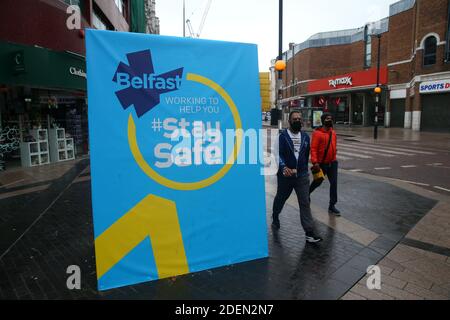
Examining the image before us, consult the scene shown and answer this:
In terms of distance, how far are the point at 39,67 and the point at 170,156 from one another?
364 inches

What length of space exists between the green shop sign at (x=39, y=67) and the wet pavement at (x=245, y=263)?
444cm

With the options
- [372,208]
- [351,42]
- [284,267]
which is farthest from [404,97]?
[284,267]

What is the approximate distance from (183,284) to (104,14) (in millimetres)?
18893

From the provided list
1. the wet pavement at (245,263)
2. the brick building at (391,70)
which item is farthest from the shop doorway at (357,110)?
the wet pavement at (245,263)

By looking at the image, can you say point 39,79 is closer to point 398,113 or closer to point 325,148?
point 325,148

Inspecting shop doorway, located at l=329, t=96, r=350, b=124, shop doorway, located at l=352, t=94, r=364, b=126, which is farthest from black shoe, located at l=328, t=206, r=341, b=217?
shop doorway, located at l=329, t=96, r=350, b=124

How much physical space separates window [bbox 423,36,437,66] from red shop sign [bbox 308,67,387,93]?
6820 mm

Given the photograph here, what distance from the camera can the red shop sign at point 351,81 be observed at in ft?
116

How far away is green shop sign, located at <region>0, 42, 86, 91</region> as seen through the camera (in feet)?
32.3

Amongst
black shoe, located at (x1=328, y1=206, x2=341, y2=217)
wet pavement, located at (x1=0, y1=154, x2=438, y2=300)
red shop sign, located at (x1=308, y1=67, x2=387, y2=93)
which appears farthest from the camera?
red shop sign, located at (x1=308, y1=67, x2=387, y2=93)

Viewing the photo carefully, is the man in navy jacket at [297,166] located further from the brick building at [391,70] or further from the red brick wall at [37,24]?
the brick building at [391,70]
